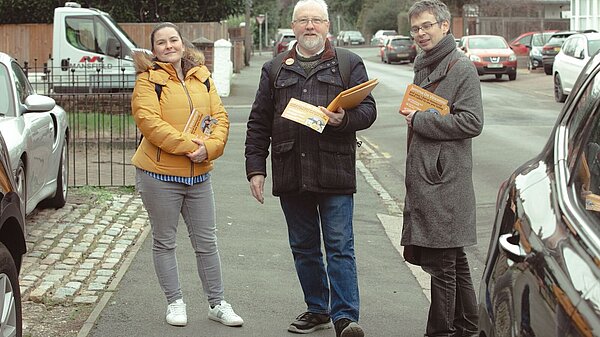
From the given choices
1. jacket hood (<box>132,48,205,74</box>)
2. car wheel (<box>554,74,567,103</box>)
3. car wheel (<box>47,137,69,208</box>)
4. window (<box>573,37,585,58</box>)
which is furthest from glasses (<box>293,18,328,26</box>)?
car wheel (<box>554,74,567,103</box>)

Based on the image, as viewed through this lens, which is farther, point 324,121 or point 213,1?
point 213,1

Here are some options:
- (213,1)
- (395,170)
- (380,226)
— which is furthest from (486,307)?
(213,1)

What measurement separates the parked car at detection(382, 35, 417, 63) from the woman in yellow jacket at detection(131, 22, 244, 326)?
4696 cm

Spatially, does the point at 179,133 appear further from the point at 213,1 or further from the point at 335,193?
the point at 213,1

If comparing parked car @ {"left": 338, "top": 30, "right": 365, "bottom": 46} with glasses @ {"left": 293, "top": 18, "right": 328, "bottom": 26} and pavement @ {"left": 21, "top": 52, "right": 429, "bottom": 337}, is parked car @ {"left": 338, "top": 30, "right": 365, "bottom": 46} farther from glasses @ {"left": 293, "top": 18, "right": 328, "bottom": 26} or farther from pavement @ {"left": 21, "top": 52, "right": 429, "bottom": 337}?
glasses @ {"left": 293, "top": 18, "right": 328, "bottom": 26}

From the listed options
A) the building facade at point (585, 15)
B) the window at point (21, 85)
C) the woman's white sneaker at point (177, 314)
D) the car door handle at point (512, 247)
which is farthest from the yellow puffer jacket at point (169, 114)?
the building facade at point (585, 15)

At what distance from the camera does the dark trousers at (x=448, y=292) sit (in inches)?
230

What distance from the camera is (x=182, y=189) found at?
6391mm

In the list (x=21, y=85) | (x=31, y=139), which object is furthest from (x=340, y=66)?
(x=21, y=85)

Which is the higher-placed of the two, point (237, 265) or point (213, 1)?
point (213, 1)

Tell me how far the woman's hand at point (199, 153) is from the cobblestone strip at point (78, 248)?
1513 millimetres

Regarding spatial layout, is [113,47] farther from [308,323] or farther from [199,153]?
[308,323]

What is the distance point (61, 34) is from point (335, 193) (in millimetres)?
19388

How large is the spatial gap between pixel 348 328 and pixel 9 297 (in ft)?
6.16
